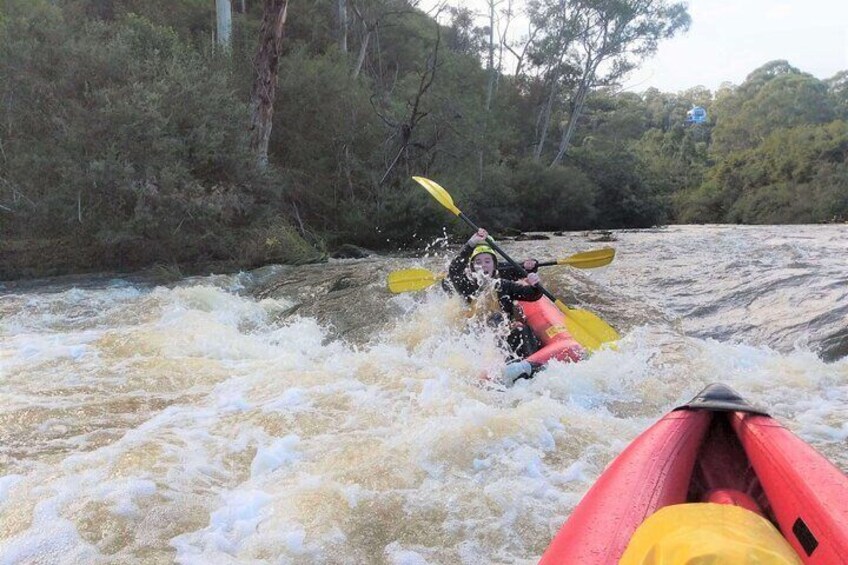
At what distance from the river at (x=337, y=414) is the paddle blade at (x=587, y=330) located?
183mm

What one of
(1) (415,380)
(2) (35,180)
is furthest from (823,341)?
(2) (35,180)

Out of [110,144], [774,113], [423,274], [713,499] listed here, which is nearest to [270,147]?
[110,144]

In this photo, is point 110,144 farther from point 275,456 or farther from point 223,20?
point 275,456

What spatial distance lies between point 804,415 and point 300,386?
2.97m

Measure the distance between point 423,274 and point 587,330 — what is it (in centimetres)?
182

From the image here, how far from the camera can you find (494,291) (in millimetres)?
5035

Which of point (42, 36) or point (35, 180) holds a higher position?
point (42, 36)

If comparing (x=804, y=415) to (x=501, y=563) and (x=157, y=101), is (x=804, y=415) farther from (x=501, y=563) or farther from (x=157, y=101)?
(x=157, y=101)

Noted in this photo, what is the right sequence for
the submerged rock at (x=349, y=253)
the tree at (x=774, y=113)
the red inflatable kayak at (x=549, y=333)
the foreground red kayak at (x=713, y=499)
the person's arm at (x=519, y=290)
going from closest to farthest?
the foreground red kayak at (x=713, y=499) < the red inflatable kayak at (x=549, y=333) < the person's arm at (x=519, y=290) < the submerged rock at (x=349, y=253) < the tree at (x=774, y=113)

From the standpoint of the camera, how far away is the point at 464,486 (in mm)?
2693

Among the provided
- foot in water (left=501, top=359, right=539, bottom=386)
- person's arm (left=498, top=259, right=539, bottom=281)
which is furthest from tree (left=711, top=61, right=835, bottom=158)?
foot in water (left=501, top=359, right=539, bottom=386)

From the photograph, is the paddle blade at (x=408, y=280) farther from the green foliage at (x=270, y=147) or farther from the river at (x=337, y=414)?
the green foliage at (x=270, y=147)

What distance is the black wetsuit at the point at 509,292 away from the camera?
15.5 feet

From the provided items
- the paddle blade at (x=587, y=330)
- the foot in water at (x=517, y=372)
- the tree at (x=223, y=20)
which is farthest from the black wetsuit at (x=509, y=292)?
the tree at (x=223, y=20)
